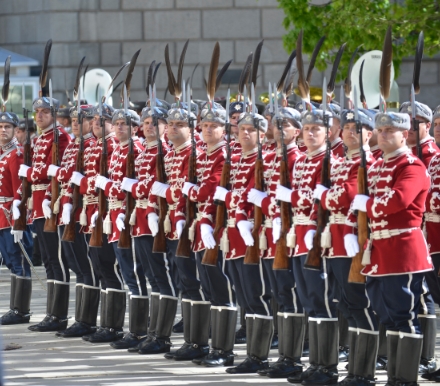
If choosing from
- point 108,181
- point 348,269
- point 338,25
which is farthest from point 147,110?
point 338,25

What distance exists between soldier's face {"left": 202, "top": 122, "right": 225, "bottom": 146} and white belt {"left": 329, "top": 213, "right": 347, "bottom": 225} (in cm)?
150

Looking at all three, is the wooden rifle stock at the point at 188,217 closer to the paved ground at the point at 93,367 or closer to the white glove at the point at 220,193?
the white glove at the point at 220,193

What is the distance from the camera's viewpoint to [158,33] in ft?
66.8

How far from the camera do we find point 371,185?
23.9 feet

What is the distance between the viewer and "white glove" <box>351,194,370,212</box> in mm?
7152

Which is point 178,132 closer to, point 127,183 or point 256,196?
point 127,183

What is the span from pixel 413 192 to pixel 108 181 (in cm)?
327

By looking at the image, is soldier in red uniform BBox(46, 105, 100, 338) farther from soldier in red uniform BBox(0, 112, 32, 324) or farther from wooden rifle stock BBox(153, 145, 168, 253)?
wooden rifle stock BBox(153, 145, 168, 253)

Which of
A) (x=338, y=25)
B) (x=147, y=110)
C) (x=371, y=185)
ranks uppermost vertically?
(x=338, y=25)

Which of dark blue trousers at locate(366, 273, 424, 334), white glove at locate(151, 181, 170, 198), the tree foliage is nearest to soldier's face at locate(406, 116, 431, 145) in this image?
dark blue trousers at locate(366, 273, 424, 334)

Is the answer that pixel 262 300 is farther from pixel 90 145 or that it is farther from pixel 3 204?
pixel 3 204

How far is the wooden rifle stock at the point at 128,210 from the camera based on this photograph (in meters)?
9.41

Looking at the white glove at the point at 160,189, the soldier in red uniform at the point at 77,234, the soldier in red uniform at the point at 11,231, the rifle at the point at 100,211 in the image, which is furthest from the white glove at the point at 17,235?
the white glove at the point at 160,189

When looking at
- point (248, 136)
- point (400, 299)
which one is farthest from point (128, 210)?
point (400, 299)
